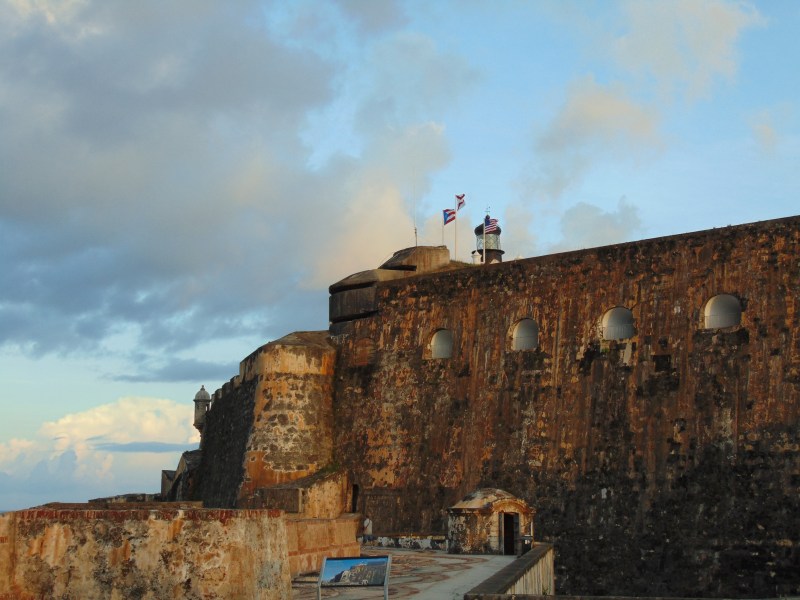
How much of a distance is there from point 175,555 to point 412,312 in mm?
18614

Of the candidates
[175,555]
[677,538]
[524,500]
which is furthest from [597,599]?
[524,500]

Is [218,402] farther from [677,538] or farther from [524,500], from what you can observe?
[677,538]

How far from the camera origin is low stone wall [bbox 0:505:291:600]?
7434 mm

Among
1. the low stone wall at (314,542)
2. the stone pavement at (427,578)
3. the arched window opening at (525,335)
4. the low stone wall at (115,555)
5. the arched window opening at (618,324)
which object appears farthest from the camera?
the arched window opening at (525,335)

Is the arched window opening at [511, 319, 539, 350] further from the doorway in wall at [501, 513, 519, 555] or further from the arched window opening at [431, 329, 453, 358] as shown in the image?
the doorway in wall at [501, 513, 519, 555]

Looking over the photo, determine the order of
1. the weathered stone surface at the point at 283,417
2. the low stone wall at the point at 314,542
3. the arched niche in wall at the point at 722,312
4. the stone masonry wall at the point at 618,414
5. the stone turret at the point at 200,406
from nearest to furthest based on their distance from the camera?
the low stone wall at the point at 314,542 → the stone masonry wall at the point at 618,414 → the arched niche in wall at the point at 722,312 → the weathered stone surface at the point at 283,417 → the stone turret at the point at 200,406

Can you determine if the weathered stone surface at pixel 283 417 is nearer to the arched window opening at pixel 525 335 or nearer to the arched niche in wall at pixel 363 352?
the arched niche in wall at pixel 363 352

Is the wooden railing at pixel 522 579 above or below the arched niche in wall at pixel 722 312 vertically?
below

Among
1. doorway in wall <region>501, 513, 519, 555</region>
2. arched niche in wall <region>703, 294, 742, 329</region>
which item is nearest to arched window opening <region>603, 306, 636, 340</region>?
arched niche in wall <region>703, 294, 742, 329</region>

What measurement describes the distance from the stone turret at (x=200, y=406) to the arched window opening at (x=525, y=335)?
808 inches

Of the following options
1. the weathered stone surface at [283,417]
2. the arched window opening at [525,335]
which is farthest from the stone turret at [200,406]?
the arched window opening at [525,335]

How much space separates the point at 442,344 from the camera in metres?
25.2

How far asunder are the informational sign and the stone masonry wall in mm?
11434

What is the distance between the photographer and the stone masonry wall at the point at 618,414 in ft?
62.0
